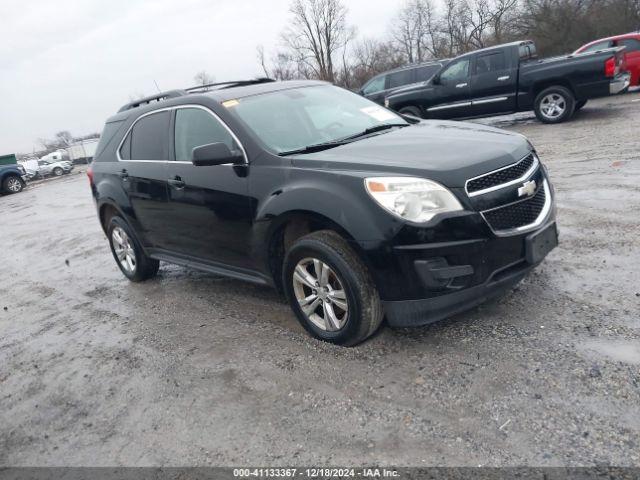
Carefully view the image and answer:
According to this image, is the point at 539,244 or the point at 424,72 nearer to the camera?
the point at 539,244

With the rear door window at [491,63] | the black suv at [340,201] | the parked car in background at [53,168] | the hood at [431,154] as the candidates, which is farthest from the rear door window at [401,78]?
the parked car in background at [53,168]

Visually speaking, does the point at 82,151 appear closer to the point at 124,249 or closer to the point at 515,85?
the point at 515,85

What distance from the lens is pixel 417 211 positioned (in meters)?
3.07

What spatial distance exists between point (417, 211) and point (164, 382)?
200 cm

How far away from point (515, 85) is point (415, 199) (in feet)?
33.1

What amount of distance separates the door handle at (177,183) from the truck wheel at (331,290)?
4.41 ft

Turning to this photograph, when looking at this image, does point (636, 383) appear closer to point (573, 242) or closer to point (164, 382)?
point (573, 242)

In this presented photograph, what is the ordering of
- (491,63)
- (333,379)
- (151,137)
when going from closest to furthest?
(333,379)
(151,137)
(491,63)

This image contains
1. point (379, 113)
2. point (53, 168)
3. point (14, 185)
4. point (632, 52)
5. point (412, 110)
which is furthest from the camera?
point (53, 168)

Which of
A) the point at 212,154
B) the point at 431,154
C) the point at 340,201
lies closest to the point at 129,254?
the point at 212,154

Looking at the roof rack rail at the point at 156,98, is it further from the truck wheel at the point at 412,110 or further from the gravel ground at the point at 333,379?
the truck wheel at the point at 412,110

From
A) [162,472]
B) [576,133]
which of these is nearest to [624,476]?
[162,472]

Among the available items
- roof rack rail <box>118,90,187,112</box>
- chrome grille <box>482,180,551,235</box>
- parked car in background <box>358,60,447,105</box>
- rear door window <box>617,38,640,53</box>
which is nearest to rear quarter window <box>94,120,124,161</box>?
roof rack rail <box>118,90,187,112</box>

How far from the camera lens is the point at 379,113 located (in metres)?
4.70
